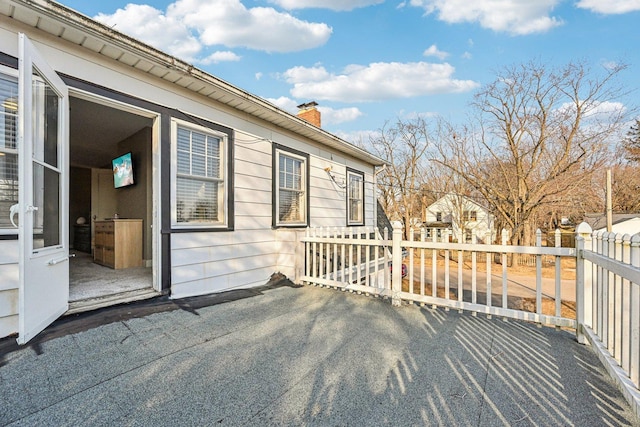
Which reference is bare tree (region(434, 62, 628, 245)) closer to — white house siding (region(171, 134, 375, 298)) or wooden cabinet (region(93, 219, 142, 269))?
white house siding (region(171, 134, 375, 298))

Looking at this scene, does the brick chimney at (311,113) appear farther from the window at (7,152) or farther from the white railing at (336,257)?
the window at (7,152)

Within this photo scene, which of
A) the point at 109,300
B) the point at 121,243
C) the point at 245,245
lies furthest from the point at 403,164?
the point at 109,300

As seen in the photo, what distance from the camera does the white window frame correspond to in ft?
12.3

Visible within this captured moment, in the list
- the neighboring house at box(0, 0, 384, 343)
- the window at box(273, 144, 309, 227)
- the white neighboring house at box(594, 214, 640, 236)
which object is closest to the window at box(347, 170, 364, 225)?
the neighboring house at box(0, 0, 384, 343)

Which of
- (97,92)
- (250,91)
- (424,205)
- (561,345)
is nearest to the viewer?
(561,345)

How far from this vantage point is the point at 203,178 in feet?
13.5

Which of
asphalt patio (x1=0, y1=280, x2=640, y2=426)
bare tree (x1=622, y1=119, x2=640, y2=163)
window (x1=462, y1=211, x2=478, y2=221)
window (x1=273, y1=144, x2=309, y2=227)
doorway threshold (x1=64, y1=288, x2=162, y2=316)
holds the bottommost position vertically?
asphalt patio (x1=0, y1=280, x2=640, y2=426)

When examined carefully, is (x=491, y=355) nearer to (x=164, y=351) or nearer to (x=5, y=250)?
(x=164, y=351)

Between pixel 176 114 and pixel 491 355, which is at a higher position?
pixel 176 114

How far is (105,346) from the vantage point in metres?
2.33

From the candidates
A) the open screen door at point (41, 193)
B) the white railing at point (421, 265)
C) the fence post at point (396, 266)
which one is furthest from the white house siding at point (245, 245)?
the fence post at point (396, 266)

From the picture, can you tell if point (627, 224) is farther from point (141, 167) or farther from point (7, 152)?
point (7, 152)

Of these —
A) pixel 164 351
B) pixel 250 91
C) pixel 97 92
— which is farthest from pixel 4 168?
pixel 250 91

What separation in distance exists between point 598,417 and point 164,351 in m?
2.83
